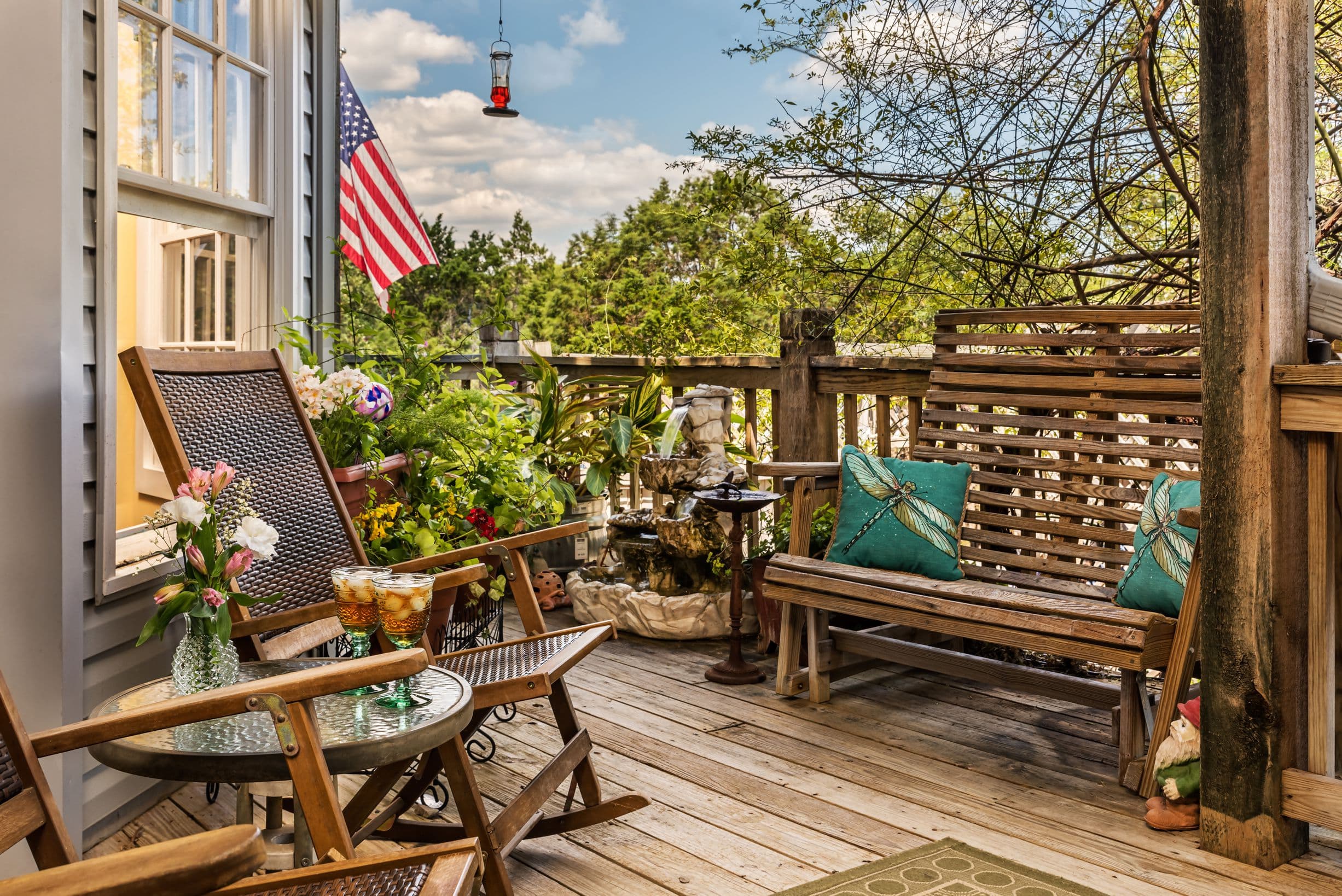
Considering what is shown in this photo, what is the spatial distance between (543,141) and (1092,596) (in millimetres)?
18379

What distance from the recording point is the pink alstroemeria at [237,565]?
190 cm

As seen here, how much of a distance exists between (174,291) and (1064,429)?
3.07 meters

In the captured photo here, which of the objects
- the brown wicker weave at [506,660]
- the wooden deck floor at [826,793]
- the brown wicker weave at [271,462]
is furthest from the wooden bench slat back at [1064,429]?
the brown wicker weave at [271,462]

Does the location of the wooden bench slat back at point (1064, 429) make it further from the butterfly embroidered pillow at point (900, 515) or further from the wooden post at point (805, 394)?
the wooden post at point (805, 394)

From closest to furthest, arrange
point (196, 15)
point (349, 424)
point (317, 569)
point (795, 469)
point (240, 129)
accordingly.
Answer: point (317, 569)
point (196, 15)
point (349, 424)
point (240, 129)
point (795, 469)

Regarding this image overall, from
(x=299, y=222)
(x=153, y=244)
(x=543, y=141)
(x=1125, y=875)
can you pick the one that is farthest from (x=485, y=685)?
(x=543, y=141)

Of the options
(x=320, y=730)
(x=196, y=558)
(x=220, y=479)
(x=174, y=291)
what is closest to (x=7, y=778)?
(x=320, y=730)

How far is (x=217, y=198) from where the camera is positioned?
2920 mm

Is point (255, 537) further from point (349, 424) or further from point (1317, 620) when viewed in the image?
point (1317, 620)

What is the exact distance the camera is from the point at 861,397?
179 inches

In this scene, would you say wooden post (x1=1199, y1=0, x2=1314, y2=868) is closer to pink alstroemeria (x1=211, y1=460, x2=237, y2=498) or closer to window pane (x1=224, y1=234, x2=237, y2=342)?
pink alstroemeria (x1=211, y1=460, x2=237, y2=498)

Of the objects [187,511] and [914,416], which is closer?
[187,511]

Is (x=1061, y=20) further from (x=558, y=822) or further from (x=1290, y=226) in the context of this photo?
(x=558, y=822)

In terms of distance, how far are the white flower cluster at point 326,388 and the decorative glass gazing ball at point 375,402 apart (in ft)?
0.05
